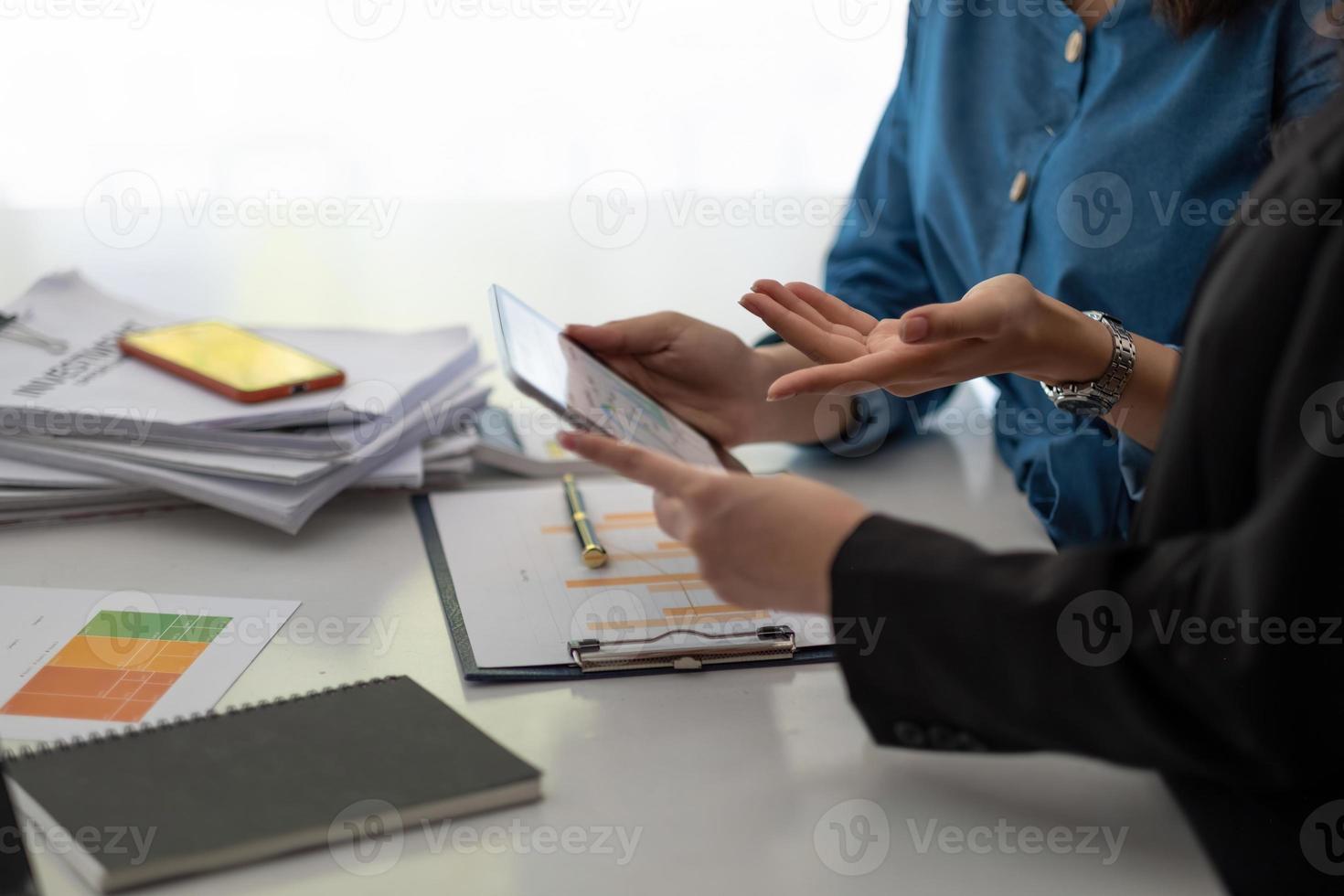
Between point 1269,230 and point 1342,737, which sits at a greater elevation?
point 1269,230

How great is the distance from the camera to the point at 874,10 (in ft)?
7.46

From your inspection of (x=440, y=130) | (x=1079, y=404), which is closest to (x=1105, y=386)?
(x=1079, y=404)

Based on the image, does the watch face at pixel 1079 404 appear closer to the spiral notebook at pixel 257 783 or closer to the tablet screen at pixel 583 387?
the tablet screen at pixel 583 387

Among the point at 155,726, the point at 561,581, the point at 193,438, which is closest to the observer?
the point at 155,726

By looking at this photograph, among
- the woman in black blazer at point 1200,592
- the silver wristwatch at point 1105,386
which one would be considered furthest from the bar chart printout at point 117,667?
the silver wristwatch at point 1105,386

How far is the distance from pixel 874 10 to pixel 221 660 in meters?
1.90

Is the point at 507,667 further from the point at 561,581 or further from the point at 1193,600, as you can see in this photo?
the point at 1193,600

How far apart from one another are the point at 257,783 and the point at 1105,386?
66cm

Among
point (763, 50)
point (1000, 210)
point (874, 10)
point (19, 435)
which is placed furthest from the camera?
point (874, 10)

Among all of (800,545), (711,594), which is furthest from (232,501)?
(800,545)

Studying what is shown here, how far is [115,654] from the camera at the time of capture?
0.76m

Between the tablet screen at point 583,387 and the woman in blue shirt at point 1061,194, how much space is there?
0.16 ft

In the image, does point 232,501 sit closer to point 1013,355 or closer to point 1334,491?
point 1013,355

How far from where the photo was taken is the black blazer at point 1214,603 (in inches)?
20.1
